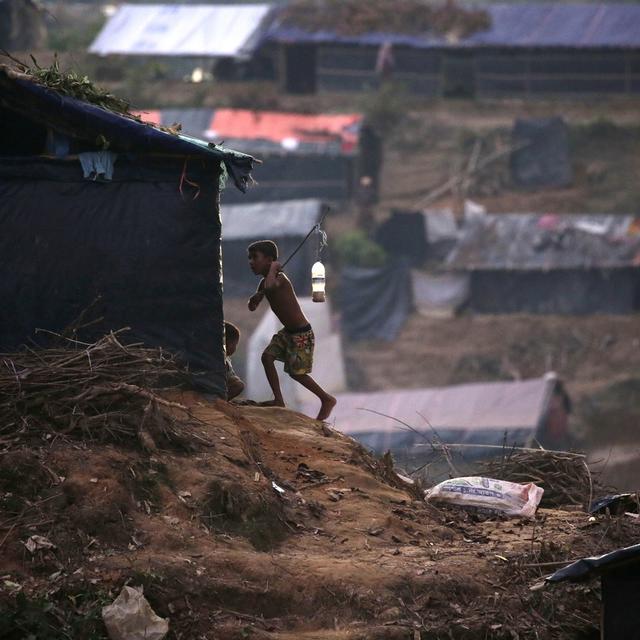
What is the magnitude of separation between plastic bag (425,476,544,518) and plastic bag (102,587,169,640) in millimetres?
3044

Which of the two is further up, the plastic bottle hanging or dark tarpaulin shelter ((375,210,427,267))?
the plastic bottle hanging

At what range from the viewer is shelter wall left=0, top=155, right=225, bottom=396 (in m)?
8.99

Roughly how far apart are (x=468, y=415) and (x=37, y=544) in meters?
18.6

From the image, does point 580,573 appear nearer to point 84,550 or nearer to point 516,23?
point 84,550

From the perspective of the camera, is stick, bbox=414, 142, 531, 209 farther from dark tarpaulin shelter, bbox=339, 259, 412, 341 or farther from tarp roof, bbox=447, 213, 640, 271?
dark tarpaulin shelter, bbox=339, 259, 412, 341

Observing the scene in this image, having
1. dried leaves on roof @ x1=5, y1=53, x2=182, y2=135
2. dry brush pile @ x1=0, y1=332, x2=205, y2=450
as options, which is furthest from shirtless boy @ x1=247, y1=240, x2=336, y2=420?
dry brush pile @ x1=0, y1=332, x2=205, y2=450

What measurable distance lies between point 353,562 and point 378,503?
3.33 feet

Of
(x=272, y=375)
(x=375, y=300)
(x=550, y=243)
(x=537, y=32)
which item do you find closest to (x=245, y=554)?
(x=272, y=375)

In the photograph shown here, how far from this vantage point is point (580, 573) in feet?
23.6

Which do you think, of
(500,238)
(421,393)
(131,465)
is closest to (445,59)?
(500,238)

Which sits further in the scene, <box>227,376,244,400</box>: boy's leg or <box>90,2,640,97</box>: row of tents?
<box>90,2,640,97</box>: row of tents

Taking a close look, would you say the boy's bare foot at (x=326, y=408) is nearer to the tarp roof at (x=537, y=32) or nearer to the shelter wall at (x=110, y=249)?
the shelter wall at (x=110, y=249)

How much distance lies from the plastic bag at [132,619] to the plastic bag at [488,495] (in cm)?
304

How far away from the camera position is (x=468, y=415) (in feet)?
83.1
